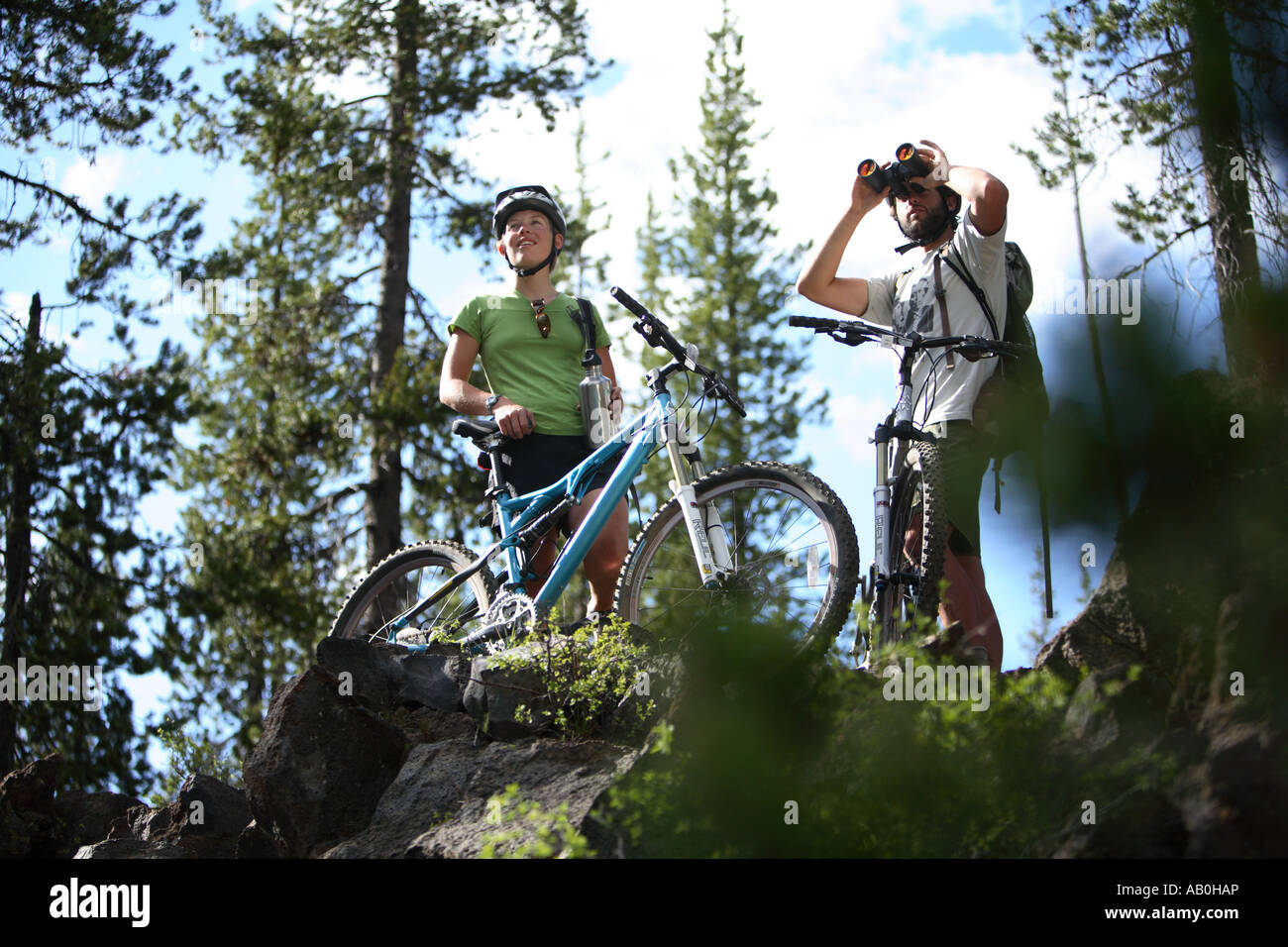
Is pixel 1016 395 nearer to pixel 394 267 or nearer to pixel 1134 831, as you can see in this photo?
pixel 1134 831

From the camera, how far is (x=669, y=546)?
5.74m

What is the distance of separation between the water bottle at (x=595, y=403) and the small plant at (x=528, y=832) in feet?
6.20

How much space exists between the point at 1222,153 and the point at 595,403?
13.2ft

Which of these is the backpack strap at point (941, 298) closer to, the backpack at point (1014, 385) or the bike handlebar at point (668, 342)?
the backpack at point (1014, 385)

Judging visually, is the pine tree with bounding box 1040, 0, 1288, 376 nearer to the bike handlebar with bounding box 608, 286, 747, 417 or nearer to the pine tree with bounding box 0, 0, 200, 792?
the bike handlebar with bounding box 608, 286, 747, 417

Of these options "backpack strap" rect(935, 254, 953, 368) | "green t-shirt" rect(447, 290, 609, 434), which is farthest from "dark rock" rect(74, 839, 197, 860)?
"backpack strap" rect(935, 254, 953, 368)

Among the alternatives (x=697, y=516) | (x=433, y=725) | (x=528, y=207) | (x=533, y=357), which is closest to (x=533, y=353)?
(x=533, y=357)

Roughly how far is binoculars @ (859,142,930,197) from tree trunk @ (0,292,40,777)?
871 cm

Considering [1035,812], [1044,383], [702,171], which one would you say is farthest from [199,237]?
[702,171]

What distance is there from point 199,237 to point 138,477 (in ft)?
8.05

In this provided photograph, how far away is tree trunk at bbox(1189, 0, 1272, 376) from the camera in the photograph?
6.85 m

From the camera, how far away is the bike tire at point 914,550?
4.82m

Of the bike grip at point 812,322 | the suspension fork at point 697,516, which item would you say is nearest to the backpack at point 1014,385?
the bike grip at point 812,322
